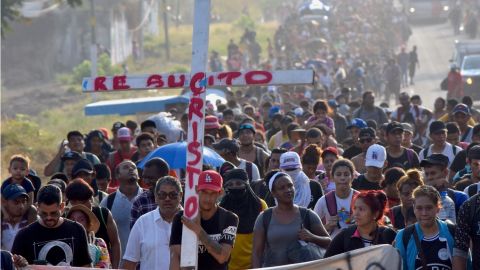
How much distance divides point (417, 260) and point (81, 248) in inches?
88.4

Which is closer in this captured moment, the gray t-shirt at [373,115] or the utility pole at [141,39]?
the gray t-shirt at [373,115]

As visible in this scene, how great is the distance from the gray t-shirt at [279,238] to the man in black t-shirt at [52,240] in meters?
1.37

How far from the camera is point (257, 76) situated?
765cm

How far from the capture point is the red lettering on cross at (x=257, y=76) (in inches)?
300

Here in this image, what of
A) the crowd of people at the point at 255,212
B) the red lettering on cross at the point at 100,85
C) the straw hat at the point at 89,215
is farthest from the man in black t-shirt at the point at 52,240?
the red lettering on cross at the point at 100,85

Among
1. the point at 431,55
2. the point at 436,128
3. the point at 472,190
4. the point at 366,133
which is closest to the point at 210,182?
the point at 472,190

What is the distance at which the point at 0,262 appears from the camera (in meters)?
7.38

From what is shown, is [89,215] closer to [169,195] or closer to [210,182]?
[169,195]

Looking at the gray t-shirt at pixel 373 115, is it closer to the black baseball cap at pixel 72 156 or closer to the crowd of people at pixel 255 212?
the crowd of people at pixel 255 212

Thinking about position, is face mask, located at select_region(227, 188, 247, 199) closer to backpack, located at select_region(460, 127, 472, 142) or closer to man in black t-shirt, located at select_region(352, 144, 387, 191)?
man in black t-shirt, located at select_region(352, 144, 387, 191)

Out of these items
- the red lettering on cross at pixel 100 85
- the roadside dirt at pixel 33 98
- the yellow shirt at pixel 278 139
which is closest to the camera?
the red lettering on cross at pixel 100 85

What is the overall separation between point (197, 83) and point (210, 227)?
1531mm

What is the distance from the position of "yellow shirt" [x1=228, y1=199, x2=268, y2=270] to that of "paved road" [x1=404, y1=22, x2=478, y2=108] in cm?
2915

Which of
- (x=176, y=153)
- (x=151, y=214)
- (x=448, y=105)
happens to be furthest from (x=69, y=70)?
(x=151, y=214)
